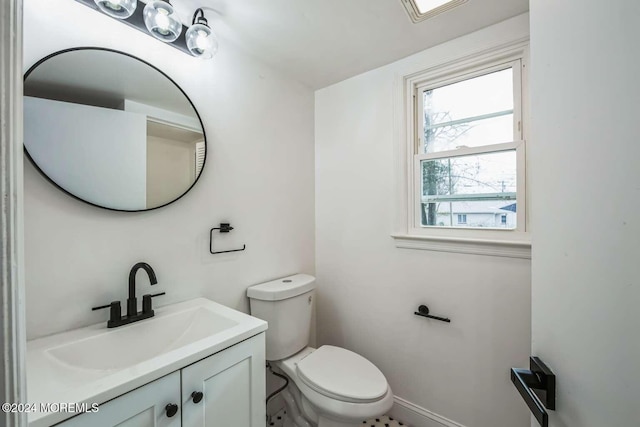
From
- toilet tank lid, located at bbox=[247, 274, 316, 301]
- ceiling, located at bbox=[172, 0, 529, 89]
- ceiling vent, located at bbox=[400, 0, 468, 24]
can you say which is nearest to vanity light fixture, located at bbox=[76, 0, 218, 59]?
ceiling, located at bbox=[172, 0, 529, 89]

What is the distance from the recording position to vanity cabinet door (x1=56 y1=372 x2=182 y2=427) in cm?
63

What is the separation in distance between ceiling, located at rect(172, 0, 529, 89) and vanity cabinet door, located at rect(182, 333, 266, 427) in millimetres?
1476

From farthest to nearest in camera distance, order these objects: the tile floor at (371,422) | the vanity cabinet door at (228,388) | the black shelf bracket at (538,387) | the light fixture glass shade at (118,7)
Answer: the tile floor at (371,422), the light fixture glass shade at (118,7), the vanity cabinet door at (228,388), the black shelf bracket at (538,387)

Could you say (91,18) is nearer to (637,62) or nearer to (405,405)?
(637,62)

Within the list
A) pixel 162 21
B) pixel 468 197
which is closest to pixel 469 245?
pixel 468 197

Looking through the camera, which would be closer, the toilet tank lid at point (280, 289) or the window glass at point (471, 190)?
the window glass at point (471, 190)

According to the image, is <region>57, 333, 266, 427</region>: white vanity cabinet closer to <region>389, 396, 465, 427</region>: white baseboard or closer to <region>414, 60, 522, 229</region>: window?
<region>389, 396, 465, 427</region>: white baseboard

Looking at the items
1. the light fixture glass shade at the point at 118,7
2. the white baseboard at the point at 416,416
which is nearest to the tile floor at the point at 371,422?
the white baseboard at the point at 416,416

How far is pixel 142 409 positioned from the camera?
2.30 ft

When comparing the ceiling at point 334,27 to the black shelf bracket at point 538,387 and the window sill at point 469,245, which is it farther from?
the black shelf bracket at point 538,387

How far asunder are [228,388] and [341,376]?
24.3 inches

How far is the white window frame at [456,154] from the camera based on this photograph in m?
1.27

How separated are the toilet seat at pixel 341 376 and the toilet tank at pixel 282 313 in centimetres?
13

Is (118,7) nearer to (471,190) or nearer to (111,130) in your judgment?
(111,130)
